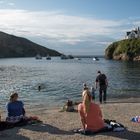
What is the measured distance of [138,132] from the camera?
1706cm

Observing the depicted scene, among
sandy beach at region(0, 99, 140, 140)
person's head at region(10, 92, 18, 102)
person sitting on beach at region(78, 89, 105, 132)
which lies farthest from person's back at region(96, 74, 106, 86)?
person sitting on beach at region(78, 89, 105, 132)

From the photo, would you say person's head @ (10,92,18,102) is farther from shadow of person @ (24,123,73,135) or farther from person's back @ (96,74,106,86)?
person's back @ (96,74,106,86)

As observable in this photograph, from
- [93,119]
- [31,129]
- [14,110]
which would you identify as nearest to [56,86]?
[14,110]

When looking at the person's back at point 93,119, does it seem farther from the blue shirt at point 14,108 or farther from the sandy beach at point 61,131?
the blue shirt at point 14,108

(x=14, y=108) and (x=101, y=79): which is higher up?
(x=101, y=79)

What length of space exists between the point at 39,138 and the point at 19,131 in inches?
65.1

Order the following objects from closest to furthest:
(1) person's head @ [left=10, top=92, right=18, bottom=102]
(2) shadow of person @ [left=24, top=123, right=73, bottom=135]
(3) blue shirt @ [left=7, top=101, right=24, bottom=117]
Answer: (2) shadow of person @ [left=24, top=123, right=73, bottom=135] → (1) person's head @ [left=10, top=92, right=18, bottom=102] → (3) blue shirt @ [left=7, top=101, right=24, bottom=117]

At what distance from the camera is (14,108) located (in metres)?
18.7

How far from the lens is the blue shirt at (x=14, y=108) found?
18672mm

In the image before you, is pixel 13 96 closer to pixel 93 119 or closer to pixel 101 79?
pixel 93 119

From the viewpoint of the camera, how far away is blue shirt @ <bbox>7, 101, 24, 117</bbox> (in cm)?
1867

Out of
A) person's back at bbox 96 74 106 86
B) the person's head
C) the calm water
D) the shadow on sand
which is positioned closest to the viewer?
the shadow on sand

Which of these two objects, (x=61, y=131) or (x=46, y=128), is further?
(x=46, y=128)

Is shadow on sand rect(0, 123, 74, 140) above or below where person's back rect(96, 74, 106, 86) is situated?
below
